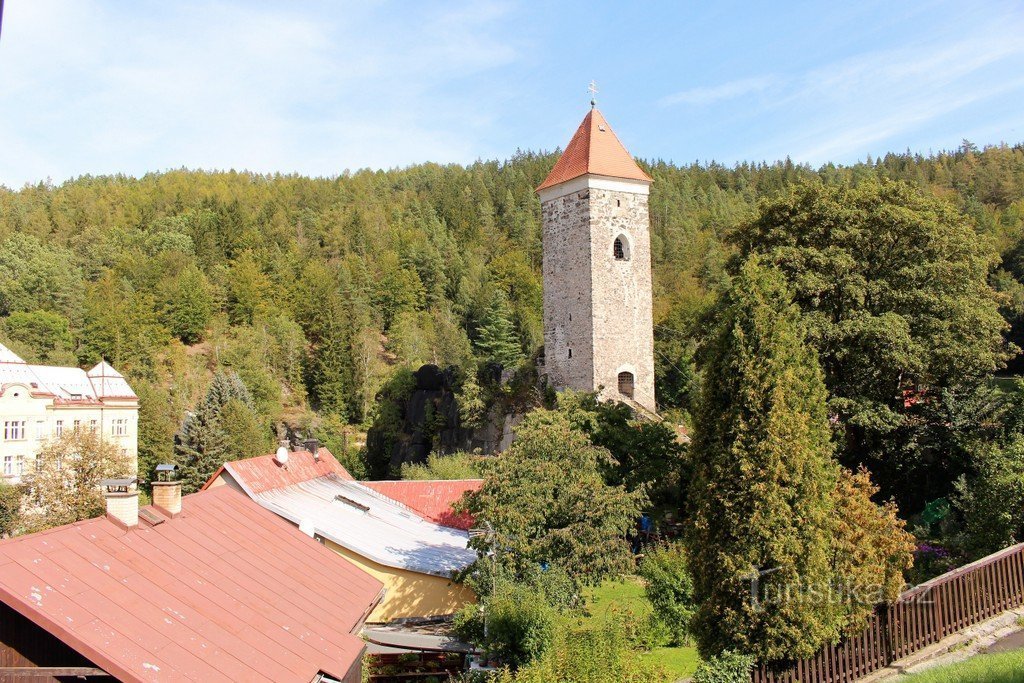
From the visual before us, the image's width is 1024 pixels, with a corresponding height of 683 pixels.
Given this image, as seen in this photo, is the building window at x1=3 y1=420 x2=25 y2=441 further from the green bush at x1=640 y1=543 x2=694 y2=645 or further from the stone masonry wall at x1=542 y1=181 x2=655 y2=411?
the green bush at x1=640 y1=543 x2=694 y2=645

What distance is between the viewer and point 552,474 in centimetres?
1486

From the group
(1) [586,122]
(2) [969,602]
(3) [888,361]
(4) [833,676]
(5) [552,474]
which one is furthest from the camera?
(1) [586,122]

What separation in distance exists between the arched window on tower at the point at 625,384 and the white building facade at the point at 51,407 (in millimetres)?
16960

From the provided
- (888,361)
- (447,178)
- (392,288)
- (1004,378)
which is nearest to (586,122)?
(888,361)

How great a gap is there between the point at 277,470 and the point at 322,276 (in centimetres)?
A: 5590

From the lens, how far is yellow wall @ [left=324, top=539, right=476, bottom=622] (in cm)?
1580

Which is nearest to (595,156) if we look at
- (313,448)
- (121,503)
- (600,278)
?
(600,278)

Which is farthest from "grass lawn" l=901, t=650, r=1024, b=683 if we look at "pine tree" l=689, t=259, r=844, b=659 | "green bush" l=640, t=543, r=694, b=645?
"green bush" l=640, t=543, r=694, b=645

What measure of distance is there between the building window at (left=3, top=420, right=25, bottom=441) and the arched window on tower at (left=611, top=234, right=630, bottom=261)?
81.3 feet

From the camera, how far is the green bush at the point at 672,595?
13.2 metres

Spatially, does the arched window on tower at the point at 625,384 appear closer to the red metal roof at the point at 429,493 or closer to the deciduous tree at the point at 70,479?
the red metal roof at the point at 429,493

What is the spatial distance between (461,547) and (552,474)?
15.9ft

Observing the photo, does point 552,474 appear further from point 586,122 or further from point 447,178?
point 447,178

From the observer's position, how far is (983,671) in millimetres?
7875
